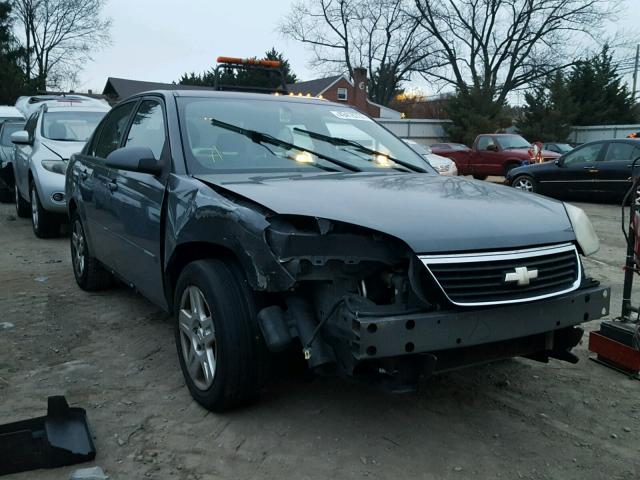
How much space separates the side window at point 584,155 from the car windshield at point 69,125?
10.2 meters

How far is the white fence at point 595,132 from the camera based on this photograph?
3209cm

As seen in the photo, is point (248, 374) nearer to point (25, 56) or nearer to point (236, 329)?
point (236, 329)

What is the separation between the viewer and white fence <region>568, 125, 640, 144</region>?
32.1 meters

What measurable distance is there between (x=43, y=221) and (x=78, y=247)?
291cm

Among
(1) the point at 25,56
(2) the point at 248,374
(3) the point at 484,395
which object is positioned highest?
(1) the point at 25,56

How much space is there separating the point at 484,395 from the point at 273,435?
50.3 inches

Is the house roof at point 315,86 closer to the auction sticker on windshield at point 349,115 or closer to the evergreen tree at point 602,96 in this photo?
the evergreen tree at point 602,96

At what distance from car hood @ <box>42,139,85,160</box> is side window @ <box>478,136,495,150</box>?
14988mm

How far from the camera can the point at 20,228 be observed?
30.4 ft

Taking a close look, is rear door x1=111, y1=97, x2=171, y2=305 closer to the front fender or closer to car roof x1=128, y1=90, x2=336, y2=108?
car roof x1=128, y1=90, x2=336, y2=108

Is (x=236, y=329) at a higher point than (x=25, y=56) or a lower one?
lower

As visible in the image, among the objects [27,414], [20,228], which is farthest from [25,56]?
[27,414]

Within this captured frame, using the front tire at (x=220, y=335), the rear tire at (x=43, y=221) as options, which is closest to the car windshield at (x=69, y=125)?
the rear tire at (x=43, y=221)

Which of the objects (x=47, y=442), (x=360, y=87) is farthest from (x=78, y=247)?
(x=360, y=87)
